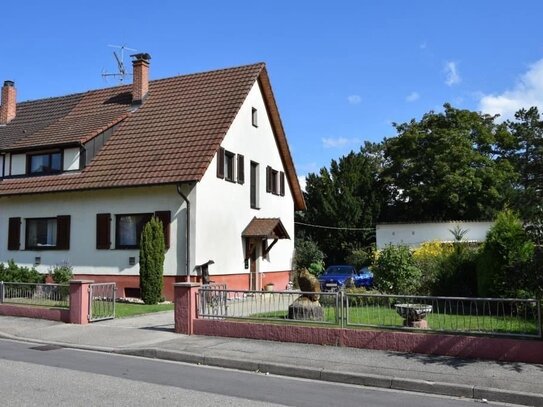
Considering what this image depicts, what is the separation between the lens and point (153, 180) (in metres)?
20.8

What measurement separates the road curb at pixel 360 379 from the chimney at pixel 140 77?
16947mm

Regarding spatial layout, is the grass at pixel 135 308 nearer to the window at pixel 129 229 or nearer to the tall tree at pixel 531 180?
the window at pixel 129 229

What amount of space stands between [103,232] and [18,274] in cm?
333

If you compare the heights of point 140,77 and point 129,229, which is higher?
point 140,77

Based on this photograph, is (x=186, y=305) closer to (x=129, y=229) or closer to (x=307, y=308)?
(x=307, y=308)

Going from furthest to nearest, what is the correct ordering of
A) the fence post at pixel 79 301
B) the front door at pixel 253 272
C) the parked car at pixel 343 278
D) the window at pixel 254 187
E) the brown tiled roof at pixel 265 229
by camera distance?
1. the parked car at pixel 343 278
2. the window at pixel 254 187
3. the front door at pixel 253 272
4. the brown tiled roof at pixel 265 229
5. the fence post at pixel 79 301

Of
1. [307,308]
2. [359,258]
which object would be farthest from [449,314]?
[359,258]

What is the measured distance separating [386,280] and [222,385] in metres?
8.41

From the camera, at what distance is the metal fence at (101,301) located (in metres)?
15.3

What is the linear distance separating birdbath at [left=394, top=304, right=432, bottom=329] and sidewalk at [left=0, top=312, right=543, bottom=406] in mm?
816

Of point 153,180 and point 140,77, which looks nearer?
point 153,180

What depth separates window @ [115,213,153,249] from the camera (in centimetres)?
2178

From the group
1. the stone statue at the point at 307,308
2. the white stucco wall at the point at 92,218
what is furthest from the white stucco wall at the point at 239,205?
the stone statue at the point at 307,308

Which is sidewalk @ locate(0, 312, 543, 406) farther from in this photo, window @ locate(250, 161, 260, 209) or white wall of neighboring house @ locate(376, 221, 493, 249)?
white wall of neighboring house @ locate(376, 221, 493, 249)
